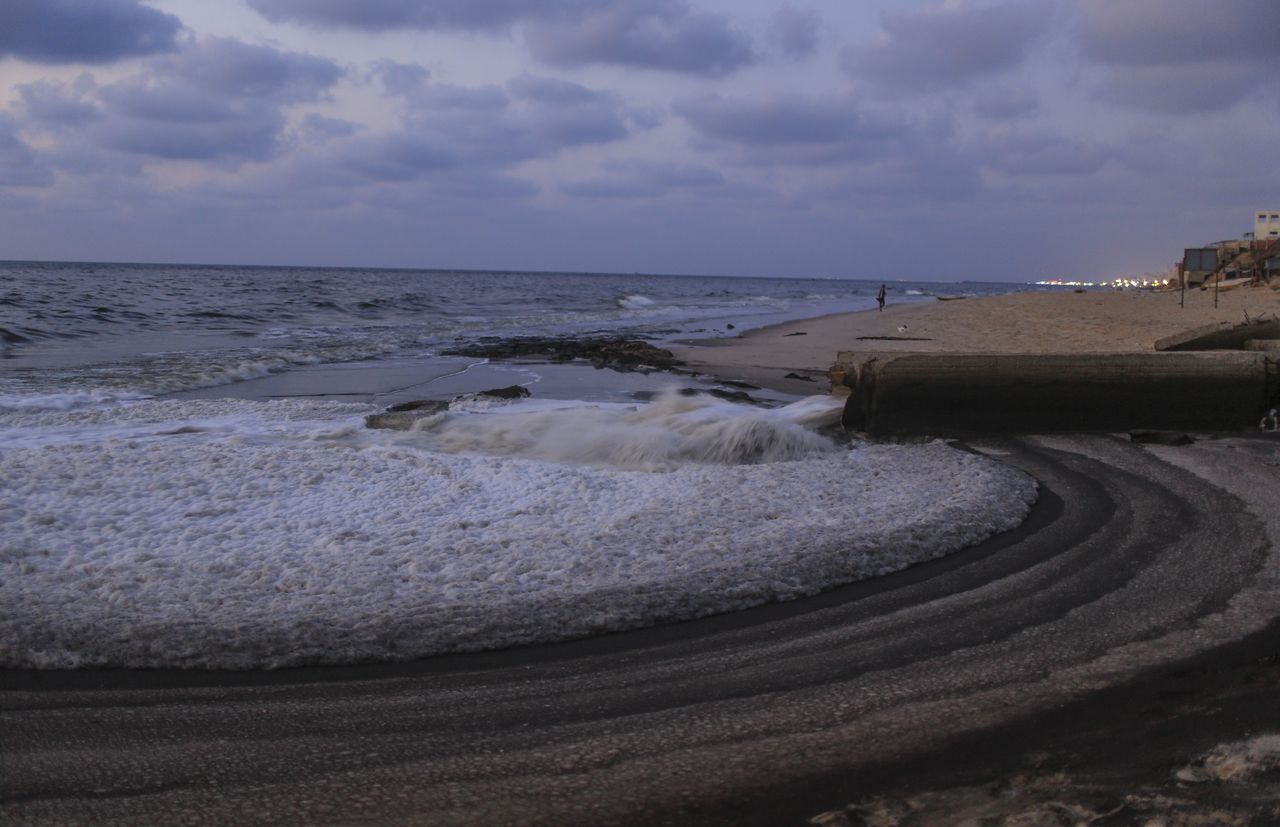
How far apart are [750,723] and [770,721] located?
68mm

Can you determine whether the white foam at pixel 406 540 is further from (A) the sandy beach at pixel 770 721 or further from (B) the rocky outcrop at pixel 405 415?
(B) the rocky outcrop at pixel 405 415

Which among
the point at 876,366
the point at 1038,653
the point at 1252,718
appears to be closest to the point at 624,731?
the point at 1038,653

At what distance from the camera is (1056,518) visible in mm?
5715

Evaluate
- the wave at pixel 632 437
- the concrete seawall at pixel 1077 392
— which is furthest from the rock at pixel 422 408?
the concrete seawall at pixel 1077 392

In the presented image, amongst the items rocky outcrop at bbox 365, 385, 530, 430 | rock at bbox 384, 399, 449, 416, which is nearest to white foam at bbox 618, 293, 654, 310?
rock at bbox 384, 399, 449, 416

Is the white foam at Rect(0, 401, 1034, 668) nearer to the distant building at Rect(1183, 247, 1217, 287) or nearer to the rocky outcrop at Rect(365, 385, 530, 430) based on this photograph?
the rocky outcrop at Rect(365, 385, 530, 430)

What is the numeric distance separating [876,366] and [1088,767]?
6.25 meters

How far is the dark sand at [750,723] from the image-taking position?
260 centimetres

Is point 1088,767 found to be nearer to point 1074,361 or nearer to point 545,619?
point 545,619

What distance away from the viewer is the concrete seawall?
329 inches

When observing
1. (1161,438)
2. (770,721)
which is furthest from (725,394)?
(770,721)

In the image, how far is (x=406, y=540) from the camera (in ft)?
16.8

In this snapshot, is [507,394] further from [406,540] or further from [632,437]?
[406,540]

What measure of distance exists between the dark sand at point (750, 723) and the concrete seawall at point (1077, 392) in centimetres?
402
